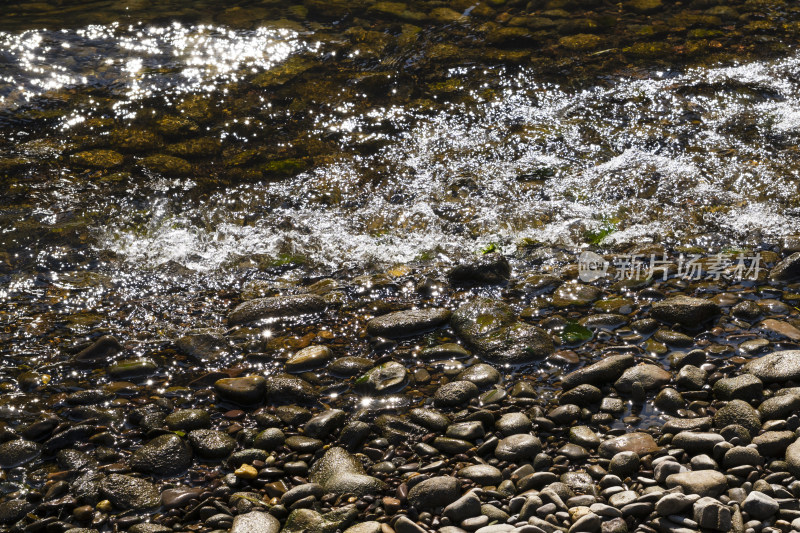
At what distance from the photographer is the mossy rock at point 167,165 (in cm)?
651

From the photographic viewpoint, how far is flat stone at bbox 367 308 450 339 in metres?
4.47

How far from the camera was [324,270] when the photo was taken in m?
5.33

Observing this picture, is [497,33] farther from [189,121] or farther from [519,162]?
[189,121]

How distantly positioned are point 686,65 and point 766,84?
87 cm

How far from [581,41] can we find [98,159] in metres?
5.78

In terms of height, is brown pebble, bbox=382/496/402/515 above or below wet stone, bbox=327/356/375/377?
below

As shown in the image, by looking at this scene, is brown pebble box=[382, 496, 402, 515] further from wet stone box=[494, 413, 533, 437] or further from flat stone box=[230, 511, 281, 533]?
wet stone box=[494, 413, 533, 437]

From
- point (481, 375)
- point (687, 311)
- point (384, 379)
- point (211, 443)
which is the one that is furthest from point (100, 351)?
point (687, 311)

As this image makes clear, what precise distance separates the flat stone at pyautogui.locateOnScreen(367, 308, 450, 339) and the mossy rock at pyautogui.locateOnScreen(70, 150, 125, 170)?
359cm

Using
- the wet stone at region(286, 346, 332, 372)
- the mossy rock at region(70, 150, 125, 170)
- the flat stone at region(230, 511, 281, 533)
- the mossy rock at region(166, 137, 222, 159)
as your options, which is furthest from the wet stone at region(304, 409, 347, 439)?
the mossy rock at region(70, 150, 125, 170)

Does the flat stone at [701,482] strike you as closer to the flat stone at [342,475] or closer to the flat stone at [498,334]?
the flat stone at [498,334]

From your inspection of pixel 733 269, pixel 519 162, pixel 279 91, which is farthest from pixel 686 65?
pixel 279 91

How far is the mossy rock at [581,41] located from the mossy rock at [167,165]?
4.80m

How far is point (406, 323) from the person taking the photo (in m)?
4.48
